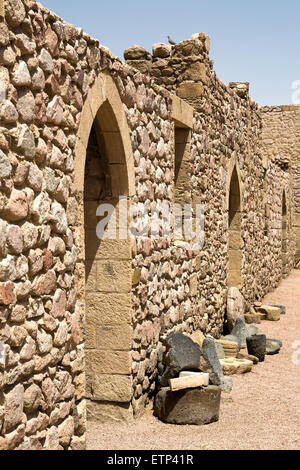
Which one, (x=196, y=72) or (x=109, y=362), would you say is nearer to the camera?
(x=109, y=362)

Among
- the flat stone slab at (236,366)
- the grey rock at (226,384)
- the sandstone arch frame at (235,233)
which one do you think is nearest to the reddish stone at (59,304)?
the grey rock at (226,384)

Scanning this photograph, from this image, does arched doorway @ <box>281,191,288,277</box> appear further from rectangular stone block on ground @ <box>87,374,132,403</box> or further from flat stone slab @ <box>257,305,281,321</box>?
rectangular stone block on ground @ <box>87,374,132,403</box>

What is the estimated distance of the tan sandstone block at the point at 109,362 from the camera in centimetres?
523

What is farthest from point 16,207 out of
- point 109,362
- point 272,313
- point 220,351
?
point 272,313

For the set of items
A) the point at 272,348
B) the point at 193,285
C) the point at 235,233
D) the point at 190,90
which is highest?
the point at 190,90

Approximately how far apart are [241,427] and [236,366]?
6.14ft

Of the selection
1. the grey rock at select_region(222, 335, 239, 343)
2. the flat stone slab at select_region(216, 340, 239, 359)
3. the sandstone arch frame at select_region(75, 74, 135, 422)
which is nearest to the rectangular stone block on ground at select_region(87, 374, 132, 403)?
the sandstone arch frame at select_region(75, 74, 135, 422)

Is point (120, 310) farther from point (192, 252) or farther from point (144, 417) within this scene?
point (192, 252)

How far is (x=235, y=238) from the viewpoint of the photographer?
10719mm

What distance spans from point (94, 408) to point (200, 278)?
115 inches

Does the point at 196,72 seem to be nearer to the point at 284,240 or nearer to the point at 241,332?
the point at 241,332

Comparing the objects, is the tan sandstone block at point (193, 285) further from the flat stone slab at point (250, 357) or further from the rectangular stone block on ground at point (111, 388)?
the rectangular stone block on ground at point (111, 388)

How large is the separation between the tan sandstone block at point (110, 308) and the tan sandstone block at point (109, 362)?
28cm
